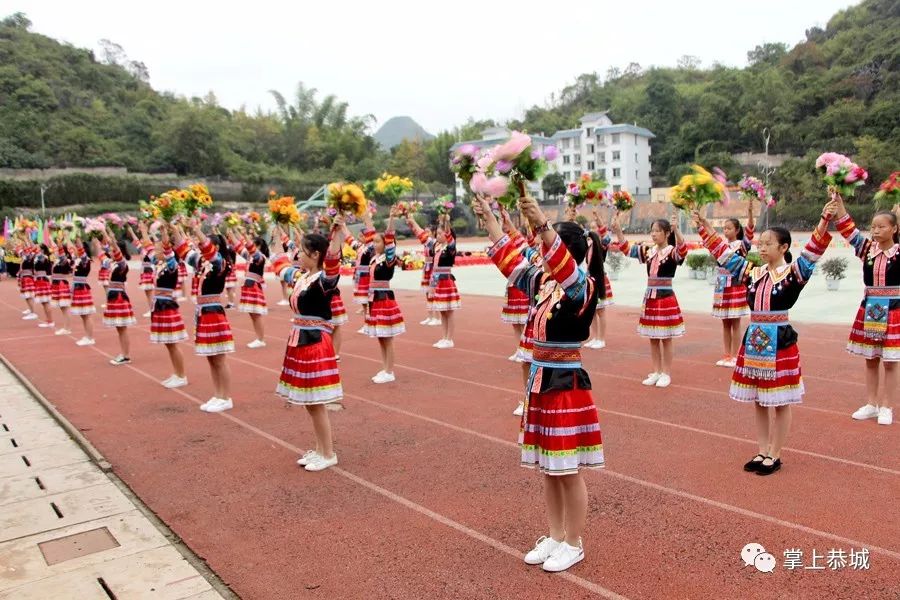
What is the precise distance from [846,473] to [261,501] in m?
4.37

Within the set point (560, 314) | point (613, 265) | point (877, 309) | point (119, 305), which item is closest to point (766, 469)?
point (877, 309)

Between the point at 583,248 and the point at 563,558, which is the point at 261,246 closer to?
the point at 583,248

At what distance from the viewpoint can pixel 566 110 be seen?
306 ft

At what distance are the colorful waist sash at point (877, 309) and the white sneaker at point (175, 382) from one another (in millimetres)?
7790

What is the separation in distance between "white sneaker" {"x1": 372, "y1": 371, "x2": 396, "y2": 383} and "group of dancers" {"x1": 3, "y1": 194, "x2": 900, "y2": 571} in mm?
14

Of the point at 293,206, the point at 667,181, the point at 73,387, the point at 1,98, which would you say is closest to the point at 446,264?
the point at 293,206

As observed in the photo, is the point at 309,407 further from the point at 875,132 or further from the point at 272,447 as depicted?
the point at 875,132

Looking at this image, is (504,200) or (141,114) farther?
(141,114)

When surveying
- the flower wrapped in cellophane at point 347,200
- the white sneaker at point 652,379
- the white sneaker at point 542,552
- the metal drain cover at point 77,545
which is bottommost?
the metal drain cover at point 77,545

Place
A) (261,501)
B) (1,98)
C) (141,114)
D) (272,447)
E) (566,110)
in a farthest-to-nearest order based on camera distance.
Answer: (566,110) < (141,114) < (1,98) < (272,447) < (261,501)

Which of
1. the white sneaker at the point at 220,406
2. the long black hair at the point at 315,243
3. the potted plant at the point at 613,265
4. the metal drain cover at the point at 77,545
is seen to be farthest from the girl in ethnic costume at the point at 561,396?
the potted plant at the point at 613,265

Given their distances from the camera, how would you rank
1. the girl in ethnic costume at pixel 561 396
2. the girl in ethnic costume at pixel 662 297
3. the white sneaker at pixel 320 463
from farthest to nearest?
the girl in ethnic costume at pixel 662 297 → the white sneaker at pixel 320 463 → the girl in ethnic costume at pixel 561 396

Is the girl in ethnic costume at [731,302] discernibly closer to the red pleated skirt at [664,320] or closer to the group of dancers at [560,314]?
the group of dancers at [560,314]

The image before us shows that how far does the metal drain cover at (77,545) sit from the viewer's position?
4.33 meters
